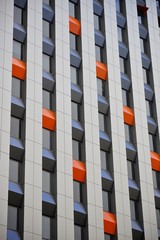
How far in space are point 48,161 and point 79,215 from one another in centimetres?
485

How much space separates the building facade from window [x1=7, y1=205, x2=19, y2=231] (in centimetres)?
8

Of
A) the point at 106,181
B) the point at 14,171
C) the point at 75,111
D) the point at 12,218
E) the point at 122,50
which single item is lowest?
the point at 12,218

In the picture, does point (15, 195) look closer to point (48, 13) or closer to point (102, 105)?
point (102, 105)

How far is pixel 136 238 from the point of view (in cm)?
4844

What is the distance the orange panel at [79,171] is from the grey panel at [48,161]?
6.21 ft

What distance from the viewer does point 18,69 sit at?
49.2 metres

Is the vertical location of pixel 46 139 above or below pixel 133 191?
above

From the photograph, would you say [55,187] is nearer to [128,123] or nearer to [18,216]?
[18,216]

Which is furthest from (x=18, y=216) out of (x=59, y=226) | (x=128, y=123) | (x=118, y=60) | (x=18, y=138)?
(x=118, y=60)

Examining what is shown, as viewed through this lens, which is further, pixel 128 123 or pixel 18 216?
pixel 128 123

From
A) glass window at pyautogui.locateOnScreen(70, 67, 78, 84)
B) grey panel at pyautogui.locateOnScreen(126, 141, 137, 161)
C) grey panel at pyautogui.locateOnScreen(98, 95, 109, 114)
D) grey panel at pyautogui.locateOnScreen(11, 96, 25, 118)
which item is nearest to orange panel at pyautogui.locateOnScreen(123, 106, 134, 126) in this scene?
grey panel at pyautogui.locateOnScreen(98, 95, 109, 114)

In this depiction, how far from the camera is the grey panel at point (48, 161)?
4644 cm

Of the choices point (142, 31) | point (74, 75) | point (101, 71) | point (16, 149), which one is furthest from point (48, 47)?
point (142, 31)

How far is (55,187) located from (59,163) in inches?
85.6
